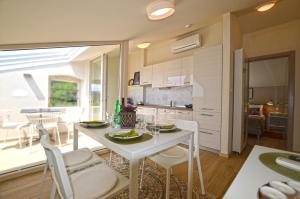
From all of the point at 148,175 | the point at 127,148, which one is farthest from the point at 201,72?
the point at 127,148

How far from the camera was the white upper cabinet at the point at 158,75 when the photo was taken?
12.6ft

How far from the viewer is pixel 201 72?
292 centimetres

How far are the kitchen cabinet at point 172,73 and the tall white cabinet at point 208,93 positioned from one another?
1.67 feet

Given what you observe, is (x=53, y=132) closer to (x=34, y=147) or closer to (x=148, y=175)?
(x=34, y=147)

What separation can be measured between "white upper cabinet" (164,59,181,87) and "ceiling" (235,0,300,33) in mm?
1477

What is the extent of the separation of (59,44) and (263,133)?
5577 millimetres

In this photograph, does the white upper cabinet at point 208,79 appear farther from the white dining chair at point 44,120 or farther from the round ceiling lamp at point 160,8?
the white dining chair at point 44,120

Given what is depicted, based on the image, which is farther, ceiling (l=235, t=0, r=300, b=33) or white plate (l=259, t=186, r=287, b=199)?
ceiling (l=235, t=0, r=300, b=33)

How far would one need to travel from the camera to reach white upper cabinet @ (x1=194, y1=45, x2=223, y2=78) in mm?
2684

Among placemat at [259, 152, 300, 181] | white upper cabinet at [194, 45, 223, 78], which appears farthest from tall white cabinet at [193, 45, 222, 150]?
placemat at [259, 152, 300, 181]

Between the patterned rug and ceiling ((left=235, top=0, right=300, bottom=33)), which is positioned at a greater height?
ceiling ((left=235, top=0, right=300, bottom=33))

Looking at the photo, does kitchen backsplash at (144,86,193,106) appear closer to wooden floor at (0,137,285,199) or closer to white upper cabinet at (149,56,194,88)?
white upper cabinet at (149,56,194,88)

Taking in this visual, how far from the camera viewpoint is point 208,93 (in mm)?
2816

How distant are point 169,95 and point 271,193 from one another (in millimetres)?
3623
